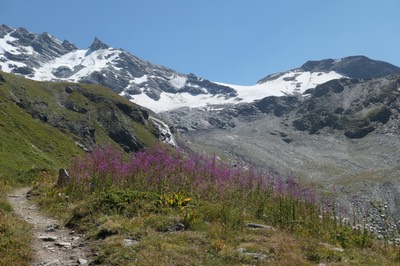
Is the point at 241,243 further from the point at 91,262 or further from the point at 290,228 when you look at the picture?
the point at 91,262

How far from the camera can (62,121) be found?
401ft

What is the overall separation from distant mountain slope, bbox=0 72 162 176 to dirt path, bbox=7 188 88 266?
31.3 m

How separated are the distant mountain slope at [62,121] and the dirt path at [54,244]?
31.3m

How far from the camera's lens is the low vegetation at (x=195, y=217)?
37.8ft

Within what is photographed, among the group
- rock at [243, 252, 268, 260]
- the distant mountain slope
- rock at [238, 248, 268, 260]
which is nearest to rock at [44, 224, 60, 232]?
rock at [238, 248, 268, 260]

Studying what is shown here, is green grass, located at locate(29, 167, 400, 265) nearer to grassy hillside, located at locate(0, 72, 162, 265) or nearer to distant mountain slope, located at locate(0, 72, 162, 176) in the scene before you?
grassy hillside, located at locate(0, 72, 162, 265)

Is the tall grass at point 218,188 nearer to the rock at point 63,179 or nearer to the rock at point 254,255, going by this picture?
the rock at point 63,179

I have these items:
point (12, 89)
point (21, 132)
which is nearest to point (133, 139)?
point (12, 89)

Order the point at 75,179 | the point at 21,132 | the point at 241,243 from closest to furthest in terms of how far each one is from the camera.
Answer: the point at 241,243 < the point at 75,179 < the point at 21,132

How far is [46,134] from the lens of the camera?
85688 mm

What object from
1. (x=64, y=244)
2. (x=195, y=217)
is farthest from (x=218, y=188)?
(x=64, y=244)

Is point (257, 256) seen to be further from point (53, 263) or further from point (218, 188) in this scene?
point (218, 188)

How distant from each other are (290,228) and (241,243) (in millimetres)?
3634

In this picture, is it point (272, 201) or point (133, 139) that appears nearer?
point (272, 201)
